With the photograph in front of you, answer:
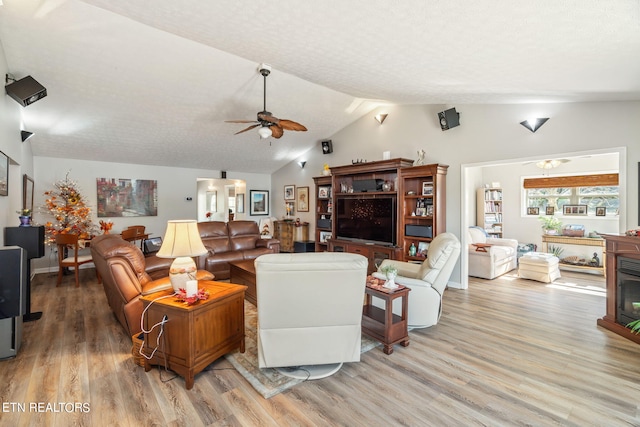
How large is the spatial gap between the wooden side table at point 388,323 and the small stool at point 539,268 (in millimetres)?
3804

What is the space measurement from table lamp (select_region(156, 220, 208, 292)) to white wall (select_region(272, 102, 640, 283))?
407 cm

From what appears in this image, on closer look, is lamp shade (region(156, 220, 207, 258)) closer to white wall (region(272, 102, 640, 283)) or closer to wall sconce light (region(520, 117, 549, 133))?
white wall (region(272, 102, 640, 283))

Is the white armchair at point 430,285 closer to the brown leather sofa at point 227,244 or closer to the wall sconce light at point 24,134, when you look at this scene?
the brown leather sofa at point 227,244

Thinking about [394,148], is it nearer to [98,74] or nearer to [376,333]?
[376,333]

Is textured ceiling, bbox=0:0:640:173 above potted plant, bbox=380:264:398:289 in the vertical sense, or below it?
above

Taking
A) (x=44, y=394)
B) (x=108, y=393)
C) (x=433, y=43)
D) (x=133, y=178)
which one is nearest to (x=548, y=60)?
(x=433, y=43)

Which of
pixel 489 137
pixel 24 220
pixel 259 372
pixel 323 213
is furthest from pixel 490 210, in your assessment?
pixel 24 220

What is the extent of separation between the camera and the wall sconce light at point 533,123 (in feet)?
12.8

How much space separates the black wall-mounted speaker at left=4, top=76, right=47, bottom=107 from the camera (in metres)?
3.19

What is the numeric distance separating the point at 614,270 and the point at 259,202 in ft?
25.1

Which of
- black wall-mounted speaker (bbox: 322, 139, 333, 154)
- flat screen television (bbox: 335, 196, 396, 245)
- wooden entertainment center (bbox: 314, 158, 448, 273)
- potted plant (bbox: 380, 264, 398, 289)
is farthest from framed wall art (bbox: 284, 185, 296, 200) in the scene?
potted plant (bbox: 380, 264, 398, 289)

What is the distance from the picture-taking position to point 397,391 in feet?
7.10

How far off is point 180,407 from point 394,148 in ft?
16.9

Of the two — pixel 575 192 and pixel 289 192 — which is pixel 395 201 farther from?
pixel 575 192
